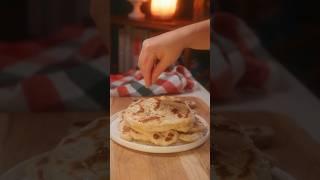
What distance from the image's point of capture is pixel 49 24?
2.72 feet

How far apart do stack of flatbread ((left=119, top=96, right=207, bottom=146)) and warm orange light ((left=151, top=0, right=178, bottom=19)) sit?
0.16 meters

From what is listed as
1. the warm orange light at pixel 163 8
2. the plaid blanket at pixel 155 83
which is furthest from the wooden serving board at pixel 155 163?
the warm orange light at pixel 163 8

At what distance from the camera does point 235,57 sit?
885 millimetres

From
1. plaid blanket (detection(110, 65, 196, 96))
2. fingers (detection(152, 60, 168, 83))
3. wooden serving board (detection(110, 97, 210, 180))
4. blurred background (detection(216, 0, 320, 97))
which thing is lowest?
wooden serving board (detection(110, 97, 210, 180))

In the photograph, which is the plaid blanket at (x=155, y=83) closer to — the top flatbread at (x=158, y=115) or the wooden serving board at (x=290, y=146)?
the top flatbread at (x=158, y=115)

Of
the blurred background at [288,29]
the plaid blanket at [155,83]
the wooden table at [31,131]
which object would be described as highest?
the blurred background at [288,29]

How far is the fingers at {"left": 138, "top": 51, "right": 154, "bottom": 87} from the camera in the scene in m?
0.88

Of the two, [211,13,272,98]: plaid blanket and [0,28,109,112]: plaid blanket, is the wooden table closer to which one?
[0,28,109,112]: plaid blanket

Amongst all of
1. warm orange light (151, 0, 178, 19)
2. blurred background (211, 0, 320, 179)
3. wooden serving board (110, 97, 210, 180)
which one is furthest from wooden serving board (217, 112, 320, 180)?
warm orange light (151, 0, 178, 19)

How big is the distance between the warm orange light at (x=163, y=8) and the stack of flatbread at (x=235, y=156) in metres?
0.21

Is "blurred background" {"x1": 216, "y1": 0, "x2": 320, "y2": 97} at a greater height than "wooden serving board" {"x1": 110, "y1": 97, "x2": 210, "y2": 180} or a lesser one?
greater

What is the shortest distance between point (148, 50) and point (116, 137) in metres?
0.17

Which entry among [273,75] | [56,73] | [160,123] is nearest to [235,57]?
[273,75]

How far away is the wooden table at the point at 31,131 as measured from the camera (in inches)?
33.9
